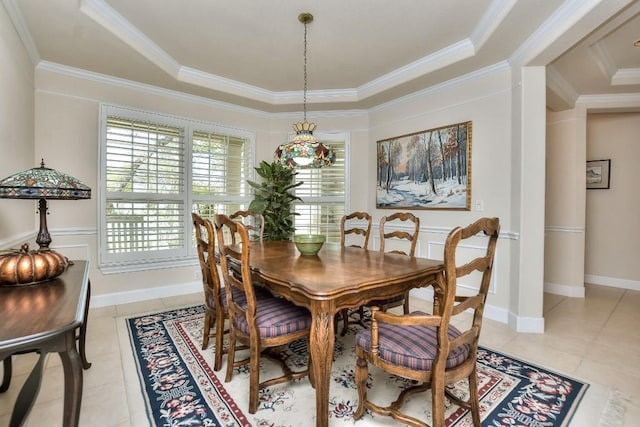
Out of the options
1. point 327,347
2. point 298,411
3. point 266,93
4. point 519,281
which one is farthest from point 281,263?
point 266,93

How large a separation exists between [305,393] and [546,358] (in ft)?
6.20

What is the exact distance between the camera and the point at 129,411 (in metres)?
1.73

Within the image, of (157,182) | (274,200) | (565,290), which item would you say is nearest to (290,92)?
(274,200)

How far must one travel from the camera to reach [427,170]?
3.80 metres

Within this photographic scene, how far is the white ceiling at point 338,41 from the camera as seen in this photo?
2400mm

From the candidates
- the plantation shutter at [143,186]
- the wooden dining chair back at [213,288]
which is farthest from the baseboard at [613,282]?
the plantation shutter at [143,186]

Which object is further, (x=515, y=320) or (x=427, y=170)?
(x=427, y=170)

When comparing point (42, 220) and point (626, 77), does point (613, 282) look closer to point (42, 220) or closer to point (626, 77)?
point (626, 77)

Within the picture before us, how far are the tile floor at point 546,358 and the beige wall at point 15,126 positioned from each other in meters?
0.99

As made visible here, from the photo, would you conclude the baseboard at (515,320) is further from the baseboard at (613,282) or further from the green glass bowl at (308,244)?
the baseboard at (613,282)

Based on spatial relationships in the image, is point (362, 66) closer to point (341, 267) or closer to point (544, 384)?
point (341, 267)

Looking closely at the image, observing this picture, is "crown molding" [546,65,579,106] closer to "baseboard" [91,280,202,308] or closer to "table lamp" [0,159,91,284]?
"table lamp" [0,159,91,284]

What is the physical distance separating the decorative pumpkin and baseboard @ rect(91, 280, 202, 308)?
7.47 ft

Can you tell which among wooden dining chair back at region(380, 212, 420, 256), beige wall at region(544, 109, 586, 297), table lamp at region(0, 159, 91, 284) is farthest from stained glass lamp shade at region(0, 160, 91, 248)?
beige wall at region(544, 109, 586, 297)
